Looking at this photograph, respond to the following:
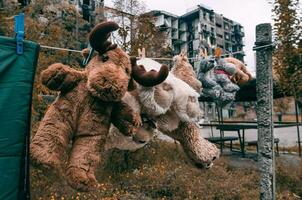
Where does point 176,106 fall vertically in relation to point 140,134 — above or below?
above

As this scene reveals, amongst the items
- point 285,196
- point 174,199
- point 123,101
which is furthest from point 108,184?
point 123,101

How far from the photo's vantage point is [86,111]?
114 centimetres

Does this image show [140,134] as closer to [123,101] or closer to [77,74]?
[123,101]

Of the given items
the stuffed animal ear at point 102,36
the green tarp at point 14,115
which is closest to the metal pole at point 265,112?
the stuffed animal ear at point 102,36

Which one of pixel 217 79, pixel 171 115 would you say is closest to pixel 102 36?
pixel 171 115

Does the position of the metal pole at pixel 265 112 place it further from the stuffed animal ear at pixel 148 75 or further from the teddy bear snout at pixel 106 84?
the teddy bear snout at pixel 106 84

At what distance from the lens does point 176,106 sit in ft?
4.66

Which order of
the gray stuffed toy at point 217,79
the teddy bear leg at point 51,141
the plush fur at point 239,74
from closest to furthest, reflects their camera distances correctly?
the teddy bear leg at point 51,141
the gray stuffed toy at point 217,79
the plush fur at point 239,74

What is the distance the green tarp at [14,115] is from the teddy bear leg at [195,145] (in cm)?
64

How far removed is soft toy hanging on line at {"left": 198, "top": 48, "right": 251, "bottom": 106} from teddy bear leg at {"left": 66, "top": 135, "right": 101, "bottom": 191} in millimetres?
1083

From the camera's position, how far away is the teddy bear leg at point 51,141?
102 centimetres

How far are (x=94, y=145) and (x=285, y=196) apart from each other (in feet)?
11.4

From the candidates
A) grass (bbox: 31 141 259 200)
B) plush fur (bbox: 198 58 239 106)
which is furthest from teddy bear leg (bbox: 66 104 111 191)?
grass (bbox: 31 141 259 200)

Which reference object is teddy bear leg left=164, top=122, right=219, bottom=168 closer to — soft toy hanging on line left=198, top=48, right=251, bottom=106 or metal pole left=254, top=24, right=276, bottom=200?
soft toy hanging on line left=198, top=48, right=251, bottom=106
